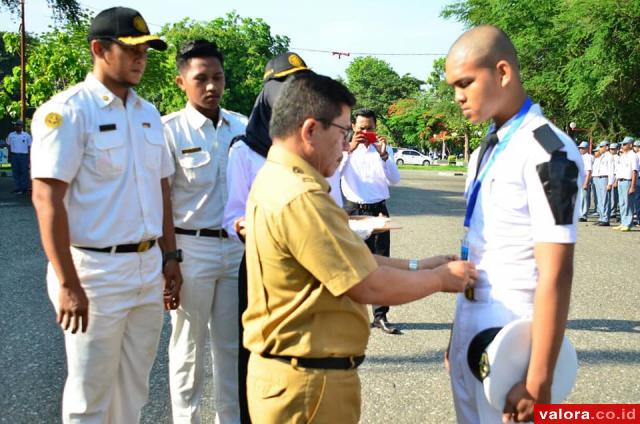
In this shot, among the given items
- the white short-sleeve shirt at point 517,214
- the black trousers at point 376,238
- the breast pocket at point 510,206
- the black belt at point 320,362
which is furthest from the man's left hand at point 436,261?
the black trousers at point 376,238

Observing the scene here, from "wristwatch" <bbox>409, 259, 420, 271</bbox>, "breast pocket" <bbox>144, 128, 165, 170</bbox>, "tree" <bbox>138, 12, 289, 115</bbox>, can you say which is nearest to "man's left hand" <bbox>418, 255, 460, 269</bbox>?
"wristwatch" <bbox>409, 259, 420, 271</bbox>

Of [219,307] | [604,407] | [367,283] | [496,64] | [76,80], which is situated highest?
[76,80]

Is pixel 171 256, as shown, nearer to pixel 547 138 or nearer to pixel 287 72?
pixel 287 72

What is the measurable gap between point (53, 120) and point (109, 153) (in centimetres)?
27

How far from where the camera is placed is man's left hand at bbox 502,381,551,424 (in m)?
1.99

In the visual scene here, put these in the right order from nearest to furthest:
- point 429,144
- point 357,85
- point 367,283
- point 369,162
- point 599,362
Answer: point 367,283 < point 599,362 < point 369,162 < point 429,144 < point 357,85

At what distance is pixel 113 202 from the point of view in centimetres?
275

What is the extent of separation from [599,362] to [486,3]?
935 inches

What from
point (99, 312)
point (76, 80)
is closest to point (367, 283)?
point (99, 312)

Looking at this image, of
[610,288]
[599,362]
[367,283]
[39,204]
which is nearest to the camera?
[367,283]

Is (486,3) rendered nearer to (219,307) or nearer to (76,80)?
(76,80)

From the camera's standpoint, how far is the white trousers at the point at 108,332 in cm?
270

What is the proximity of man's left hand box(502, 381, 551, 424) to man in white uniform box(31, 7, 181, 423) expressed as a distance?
1.68 meters

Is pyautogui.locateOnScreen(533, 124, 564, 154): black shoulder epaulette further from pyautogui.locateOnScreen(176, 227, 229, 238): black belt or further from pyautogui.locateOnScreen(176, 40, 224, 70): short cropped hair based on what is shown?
pyautogui.locateOnScreen(176, 40, 224, 70): short cropped hair
